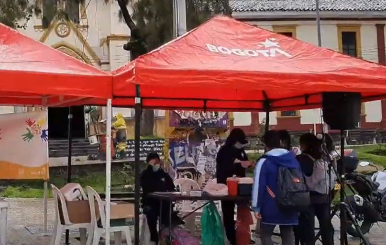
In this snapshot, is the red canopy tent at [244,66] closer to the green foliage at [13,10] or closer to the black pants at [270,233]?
the black pants at [270,233]

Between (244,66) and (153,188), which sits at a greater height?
(244,66)

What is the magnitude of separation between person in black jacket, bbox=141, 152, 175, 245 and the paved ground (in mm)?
1585

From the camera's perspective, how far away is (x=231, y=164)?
8695mm

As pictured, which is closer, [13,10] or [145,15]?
[13,10]

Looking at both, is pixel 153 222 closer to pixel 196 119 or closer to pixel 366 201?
pixel 196 119

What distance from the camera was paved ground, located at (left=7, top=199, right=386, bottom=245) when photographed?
9951 mm

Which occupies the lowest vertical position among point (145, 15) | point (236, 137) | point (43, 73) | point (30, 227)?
point (30, 227)

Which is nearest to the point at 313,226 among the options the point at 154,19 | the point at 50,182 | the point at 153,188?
the point at 153,188

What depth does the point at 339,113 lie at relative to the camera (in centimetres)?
783

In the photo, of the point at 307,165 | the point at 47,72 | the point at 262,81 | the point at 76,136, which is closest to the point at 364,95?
the point at 307,165

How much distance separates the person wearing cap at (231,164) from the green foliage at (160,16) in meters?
9.10

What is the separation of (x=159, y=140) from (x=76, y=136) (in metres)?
9.83

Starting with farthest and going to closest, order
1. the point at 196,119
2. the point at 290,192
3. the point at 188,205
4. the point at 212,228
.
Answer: the point at 196,119 < the point at 188,205 < the point at 212,228 < the point at 290,192

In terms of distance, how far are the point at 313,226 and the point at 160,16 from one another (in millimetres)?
10634
